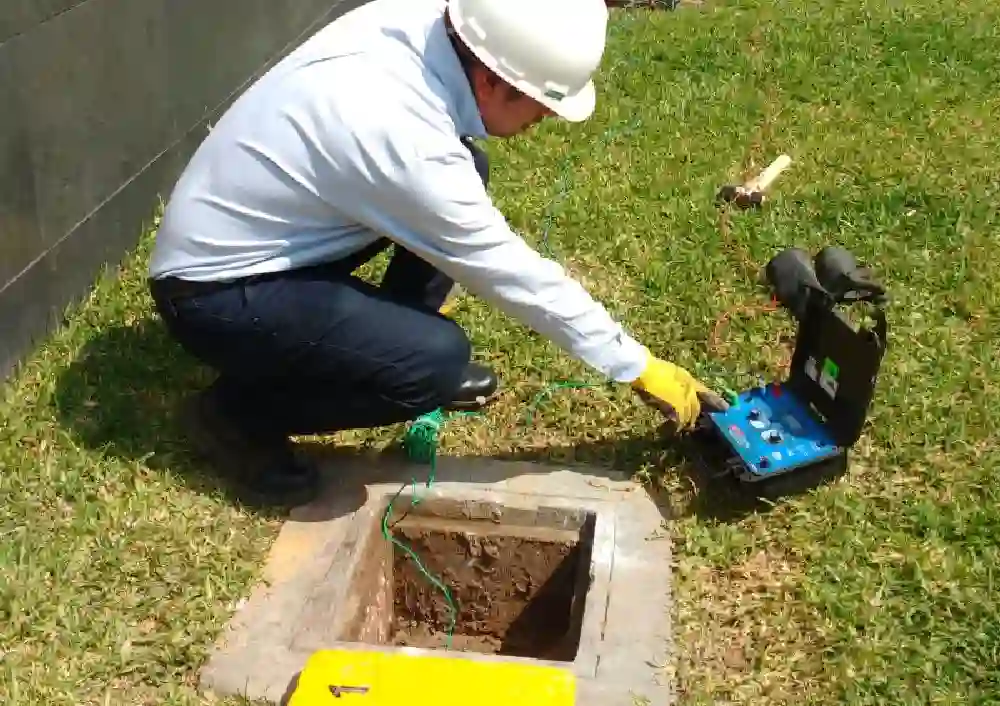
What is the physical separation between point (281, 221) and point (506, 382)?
43.6 inches

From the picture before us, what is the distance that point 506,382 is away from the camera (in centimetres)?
342

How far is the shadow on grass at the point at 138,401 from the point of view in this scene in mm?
2980

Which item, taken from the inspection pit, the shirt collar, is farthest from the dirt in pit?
the shirt collar

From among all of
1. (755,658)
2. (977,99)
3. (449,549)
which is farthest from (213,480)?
(977,99)

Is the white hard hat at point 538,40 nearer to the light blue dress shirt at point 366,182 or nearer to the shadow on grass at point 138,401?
the light blue dress shirt at point 366,182

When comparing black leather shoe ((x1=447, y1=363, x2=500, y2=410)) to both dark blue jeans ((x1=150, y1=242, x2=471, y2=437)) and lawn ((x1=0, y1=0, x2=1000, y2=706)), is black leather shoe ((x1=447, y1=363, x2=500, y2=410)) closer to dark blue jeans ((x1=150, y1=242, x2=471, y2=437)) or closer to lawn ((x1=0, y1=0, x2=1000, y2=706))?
lawn ((x1=0, y1=0, x2=1000, y2=706))

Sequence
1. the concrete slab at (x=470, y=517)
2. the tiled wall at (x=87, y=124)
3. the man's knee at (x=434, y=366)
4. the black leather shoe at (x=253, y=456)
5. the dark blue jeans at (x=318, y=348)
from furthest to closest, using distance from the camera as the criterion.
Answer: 1. the tiled wall at (x=87, y=124)
2. the black leather shoe at (x=253, y=456)
3. the man's knee at (x=434, y=366)
4. the dark blue jeans at (x=318, y=348)
5. the concrete slab at (x=470, y=517)

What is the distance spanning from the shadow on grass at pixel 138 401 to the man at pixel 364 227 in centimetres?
14

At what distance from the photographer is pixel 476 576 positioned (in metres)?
2.99

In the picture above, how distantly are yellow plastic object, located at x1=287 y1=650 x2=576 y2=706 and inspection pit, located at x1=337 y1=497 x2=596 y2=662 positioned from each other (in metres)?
0.51

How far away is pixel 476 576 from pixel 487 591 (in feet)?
0.18

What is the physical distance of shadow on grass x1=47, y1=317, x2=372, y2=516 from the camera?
2.98m

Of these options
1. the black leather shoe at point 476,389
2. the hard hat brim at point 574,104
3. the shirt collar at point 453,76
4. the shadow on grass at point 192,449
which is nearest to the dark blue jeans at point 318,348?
the shadow on grass at point 192,449

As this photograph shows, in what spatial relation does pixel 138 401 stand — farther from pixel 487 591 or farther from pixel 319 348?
pixel 487 591
